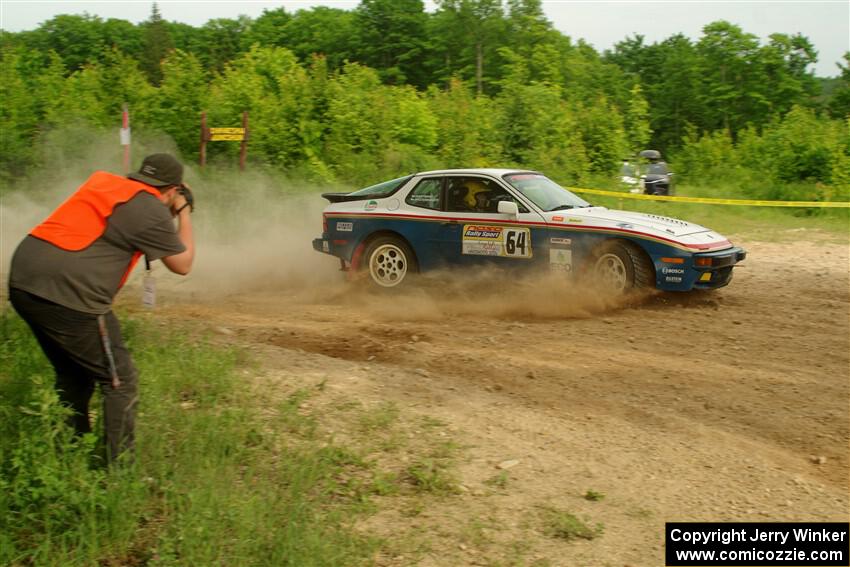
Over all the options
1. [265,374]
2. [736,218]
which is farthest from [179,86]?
[265,374]

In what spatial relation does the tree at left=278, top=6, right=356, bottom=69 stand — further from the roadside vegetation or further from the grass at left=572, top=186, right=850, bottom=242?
the roadside vegetation

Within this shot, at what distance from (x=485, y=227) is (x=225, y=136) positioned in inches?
356

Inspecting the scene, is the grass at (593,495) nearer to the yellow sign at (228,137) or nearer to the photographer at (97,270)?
the photographer at (97,270)

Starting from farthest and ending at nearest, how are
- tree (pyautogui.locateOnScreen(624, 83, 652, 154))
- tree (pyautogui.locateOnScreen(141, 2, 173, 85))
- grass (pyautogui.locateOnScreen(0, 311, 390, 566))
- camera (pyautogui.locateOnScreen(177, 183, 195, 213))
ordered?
tree (pyautogui.locateOnScreen(141, 2, 173, 85)) < tree (pyautogui.locateOnScreen(624, 83, 652, 154)) < camera (pyautogui.locateOnScreen(177, 183, 195, 213)) < grass (pyautogui.locateOnScreen(0, 311, 390, 566))

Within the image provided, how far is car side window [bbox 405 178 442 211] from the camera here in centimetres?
1084

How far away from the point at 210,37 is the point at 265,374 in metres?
80.0

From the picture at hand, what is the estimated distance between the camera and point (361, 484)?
5.09m

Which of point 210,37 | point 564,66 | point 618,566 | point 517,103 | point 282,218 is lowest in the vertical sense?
point 618,566

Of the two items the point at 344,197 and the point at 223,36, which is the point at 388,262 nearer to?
the point at 344,197

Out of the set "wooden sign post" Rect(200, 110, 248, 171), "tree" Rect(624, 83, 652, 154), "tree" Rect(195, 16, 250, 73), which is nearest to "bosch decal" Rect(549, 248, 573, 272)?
"wooden sign post" Rect(200, 110, 248, 171)

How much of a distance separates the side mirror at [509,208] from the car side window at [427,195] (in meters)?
0.96

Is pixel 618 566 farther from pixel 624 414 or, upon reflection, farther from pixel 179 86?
pixel 179 86

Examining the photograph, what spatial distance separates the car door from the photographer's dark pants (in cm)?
622

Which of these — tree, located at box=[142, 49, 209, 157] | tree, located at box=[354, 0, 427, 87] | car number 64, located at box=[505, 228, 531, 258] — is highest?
tree, located at box=[354, 0, 427, 87]
